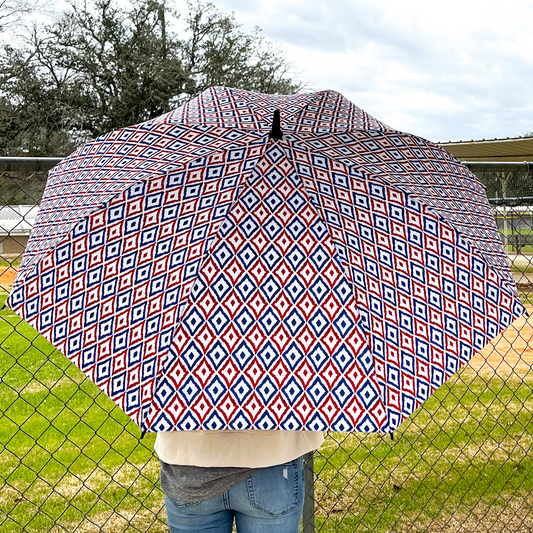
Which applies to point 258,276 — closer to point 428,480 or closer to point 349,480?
point 349,480

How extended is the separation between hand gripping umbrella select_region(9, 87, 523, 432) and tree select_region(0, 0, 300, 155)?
81.9ft

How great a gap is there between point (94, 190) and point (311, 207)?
48 centimetres

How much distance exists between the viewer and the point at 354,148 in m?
1.51

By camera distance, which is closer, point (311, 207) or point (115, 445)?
point (311, 207)

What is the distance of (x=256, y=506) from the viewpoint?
156cm

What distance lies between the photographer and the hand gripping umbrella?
1283mm

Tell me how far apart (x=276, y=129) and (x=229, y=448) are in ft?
2.41

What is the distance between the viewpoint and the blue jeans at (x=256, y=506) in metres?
1.56

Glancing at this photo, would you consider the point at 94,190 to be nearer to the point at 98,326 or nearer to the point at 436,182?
the point at 98,326

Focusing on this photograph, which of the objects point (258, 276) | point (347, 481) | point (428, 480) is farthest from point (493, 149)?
point (258, 276)

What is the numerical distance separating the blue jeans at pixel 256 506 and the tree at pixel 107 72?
24941 mm

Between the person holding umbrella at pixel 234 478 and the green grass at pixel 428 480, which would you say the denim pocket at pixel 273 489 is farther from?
the green grass at pixel 428 480

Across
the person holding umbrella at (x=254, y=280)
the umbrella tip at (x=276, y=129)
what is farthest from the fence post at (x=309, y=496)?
the umbrella tip at (x=276, y=129)

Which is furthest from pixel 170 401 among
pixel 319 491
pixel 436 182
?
pixel 319 491
